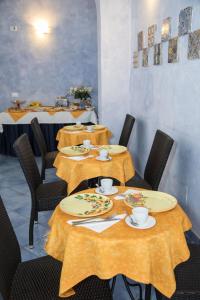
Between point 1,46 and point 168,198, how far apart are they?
16.7ft

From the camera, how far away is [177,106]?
277 cm

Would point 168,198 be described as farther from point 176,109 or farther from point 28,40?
point 28,40

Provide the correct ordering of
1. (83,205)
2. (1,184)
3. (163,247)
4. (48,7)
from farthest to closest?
(48,7) → (1,184) → (83,205) → (163,247)

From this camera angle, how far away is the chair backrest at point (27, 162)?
2285 mm

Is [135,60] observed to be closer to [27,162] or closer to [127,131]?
[127,131]

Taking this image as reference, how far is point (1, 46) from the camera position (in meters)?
5.72

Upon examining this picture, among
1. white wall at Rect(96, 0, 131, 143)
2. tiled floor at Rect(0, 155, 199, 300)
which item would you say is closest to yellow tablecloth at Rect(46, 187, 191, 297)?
tiled floor at Rect(0, 155, 199, 300)

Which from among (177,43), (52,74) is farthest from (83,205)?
(52,74)

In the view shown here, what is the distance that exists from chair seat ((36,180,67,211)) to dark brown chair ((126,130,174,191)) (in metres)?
0.61

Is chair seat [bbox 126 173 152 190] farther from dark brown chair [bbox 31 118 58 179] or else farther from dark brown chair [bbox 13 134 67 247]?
dark brown chair [bbox 31 118 58 179]

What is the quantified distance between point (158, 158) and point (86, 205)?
40.8 inches

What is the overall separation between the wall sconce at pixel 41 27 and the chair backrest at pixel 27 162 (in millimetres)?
3770

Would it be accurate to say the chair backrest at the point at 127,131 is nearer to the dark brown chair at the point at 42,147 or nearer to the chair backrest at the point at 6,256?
the dark brown chair at the point at 42,147

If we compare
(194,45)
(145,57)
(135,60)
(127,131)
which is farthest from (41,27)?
(194,45)
